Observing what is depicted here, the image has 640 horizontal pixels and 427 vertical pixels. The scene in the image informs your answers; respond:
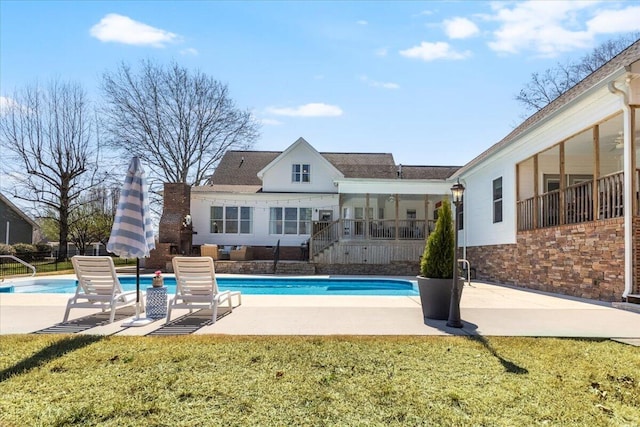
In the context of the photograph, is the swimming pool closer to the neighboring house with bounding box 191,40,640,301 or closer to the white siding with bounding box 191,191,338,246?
the neighboring house with bounding box 191,40,640,301

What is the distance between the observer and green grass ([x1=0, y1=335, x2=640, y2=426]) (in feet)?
10.3

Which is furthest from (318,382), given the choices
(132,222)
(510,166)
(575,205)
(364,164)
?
(364,164)

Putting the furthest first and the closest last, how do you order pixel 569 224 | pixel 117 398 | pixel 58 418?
1. pixel 569 224
2. pixel 117 398
3. pixel 58 418

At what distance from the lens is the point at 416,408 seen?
3262mm

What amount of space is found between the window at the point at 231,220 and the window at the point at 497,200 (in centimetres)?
1220

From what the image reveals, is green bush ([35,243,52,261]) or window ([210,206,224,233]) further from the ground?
window ([210,206,224,233])

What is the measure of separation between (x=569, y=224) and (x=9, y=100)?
28.9m

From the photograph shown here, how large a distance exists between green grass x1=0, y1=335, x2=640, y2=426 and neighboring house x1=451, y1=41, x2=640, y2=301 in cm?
458

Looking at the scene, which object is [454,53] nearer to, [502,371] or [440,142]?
[440,142]

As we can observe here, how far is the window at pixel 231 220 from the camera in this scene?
74.5 ft

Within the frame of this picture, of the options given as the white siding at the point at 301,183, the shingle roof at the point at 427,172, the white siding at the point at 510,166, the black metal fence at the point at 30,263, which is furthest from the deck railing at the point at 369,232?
the black metal fence at the point at 30,263

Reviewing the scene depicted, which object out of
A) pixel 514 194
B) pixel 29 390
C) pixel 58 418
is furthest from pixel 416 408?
pixel 514 194

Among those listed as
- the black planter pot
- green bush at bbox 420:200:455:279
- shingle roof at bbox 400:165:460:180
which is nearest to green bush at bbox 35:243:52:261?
shingle roof at bbox 400:165:460:180

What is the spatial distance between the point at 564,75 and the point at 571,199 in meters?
21.4
